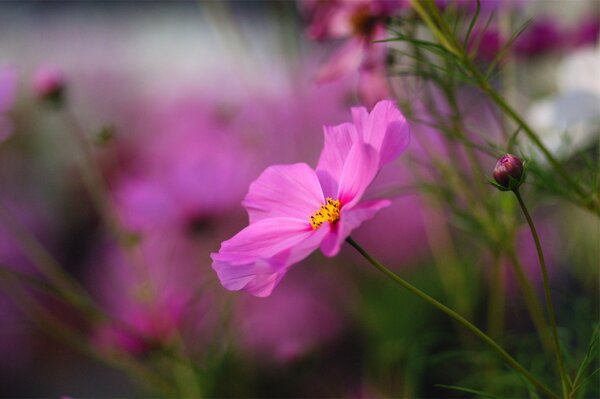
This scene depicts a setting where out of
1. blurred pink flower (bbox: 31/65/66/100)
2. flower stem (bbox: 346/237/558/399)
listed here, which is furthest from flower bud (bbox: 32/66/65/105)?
flower stem (bbox: 346/237/558/399)

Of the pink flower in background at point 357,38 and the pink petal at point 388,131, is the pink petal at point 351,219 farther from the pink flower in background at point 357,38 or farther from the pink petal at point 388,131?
the pink flower in background at point 357,38

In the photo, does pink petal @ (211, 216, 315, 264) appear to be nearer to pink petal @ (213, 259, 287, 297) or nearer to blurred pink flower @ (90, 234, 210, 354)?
pink petal @ (213, 259, 287, 297)

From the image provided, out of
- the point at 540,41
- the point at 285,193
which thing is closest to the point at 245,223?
the point at 540,41

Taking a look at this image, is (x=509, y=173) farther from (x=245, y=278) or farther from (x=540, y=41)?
(x=540, y=41)

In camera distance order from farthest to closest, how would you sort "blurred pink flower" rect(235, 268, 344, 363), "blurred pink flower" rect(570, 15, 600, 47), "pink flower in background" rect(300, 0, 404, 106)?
"blurred pink flower" rect(235, 268, 344, 363), "blurred pink flower" rect(570, 15, 600, 47), "pink flower in background" rect(300, 0, 404, 106)

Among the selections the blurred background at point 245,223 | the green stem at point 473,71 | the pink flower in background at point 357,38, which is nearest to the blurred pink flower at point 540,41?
the blurred background at point 245,223

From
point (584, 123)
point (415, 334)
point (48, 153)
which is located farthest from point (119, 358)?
point (48, 153)

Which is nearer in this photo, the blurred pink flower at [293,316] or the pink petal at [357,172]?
the pink petal at [357,172]
